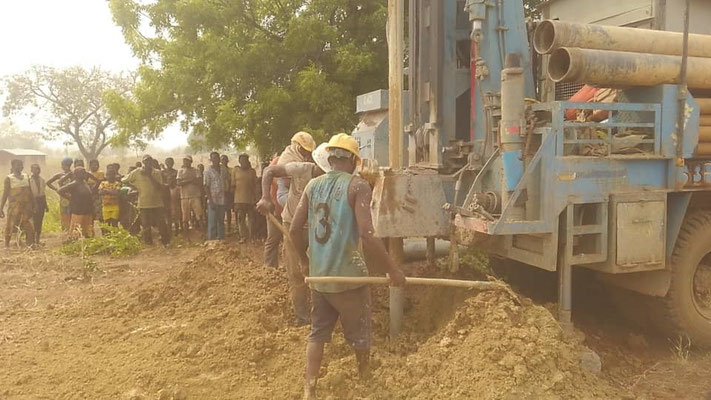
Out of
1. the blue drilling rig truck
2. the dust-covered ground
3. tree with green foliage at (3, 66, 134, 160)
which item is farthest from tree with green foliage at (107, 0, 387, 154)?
tree with green foliage at (3, 66, 134, 160)

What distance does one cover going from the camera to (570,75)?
4.29 meters

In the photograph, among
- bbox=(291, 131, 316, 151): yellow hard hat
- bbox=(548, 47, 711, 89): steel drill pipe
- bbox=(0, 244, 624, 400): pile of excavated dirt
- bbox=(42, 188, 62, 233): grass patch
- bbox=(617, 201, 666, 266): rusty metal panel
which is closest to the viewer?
bbox=(0, 244, 624, 400): pile of excavated dirt

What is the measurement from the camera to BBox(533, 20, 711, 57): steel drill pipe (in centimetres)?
436

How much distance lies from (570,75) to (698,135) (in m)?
1.29

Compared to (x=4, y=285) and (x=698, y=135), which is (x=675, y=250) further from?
(x=4, y=285)

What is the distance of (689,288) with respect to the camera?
489 cm

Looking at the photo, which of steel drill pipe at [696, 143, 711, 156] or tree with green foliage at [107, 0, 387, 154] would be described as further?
tree with green foliage at [107, 0, 387, 154]

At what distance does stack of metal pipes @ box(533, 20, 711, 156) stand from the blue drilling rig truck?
0.01m

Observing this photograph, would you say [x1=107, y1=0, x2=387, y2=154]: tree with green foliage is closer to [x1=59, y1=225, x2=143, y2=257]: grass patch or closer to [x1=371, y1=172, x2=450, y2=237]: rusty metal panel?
[x1=59, y1=225, x2=143, y2=257]: grass patch

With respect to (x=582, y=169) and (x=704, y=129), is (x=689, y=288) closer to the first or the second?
(x=704, y=129)

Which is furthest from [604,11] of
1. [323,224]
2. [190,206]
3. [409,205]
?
[190,206]

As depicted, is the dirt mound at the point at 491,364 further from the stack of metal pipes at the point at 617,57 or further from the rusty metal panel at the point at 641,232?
the stack of metal pipes at the point at 617,57

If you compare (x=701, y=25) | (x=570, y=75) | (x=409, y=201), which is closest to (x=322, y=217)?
(x=409, y=201)

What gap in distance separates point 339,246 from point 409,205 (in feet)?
4.00
